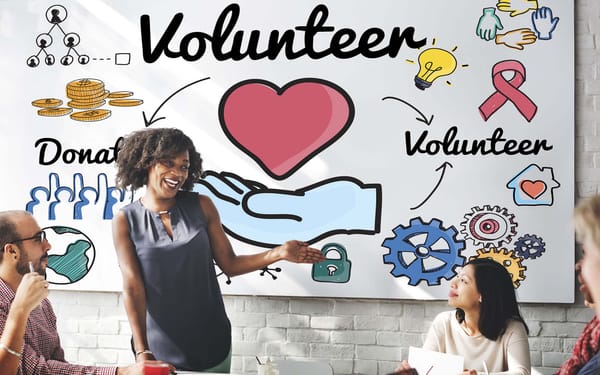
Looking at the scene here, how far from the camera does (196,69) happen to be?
139 inches

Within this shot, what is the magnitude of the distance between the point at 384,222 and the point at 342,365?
0.72m

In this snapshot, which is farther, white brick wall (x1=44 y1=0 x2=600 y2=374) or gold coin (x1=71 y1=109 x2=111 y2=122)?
gold coin (x1=71 y1=109 x2=111 y2=122)

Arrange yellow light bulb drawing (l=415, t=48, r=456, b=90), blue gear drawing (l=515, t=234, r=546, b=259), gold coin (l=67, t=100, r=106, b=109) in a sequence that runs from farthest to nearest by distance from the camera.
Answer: gold coin (l=67, t=100, r=106, b=109)
yellow light bulb drawing (l=415, t=48, r=456, b=90)
blue gear drawing (l=515, t=234, r=546, b=259)

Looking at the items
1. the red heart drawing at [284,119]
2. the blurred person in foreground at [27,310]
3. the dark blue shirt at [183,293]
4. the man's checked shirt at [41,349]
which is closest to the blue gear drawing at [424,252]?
the red heart drawing at [284,119]

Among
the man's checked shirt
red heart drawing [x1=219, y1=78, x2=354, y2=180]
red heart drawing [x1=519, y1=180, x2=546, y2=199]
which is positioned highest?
red heart drawing [x1=219, y1=78, x2=354, y2=180]

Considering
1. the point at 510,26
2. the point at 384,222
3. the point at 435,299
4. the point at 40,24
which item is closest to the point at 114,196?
the point at 40,24

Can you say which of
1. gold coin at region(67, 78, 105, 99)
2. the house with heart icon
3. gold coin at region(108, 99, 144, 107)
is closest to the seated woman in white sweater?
the house with heart icon

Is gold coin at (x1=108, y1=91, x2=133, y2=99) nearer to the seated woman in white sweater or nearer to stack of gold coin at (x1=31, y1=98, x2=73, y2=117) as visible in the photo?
stack of gold coin at (x1=31, y1=98, x2=73, y2=117)

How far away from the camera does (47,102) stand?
11.9 feet

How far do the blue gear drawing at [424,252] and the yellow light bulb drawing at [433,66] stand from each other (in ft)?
2.21

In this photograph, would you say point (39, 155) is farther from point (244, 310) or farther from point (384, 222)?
point (384, 222)

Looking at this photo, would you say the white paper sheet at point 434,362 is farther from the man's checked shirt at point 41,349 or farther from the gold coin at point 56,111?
the gold coin at point 56,111

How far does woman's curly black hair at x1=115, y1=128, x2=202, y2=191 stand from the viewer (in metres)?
3.47

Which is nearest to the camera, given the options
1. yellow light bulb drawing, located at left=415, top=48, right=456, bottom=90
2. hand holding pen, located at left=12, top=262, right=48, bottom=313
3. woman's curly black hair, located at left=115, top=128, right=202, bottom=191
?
hand holding pen, located at left=12, top=262, right=48, bottom=313
